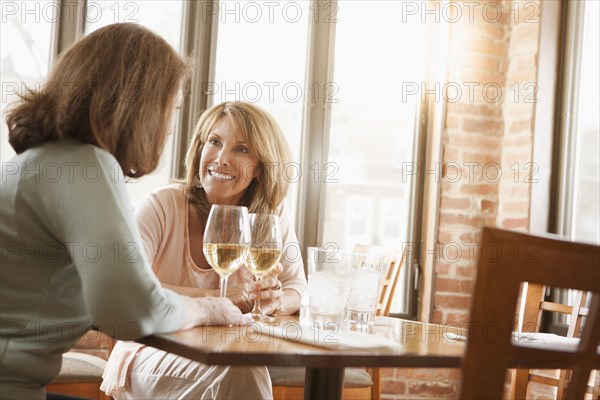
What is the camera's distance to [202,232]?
2.20m

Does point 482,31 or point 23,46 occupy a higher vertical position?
point 482,31

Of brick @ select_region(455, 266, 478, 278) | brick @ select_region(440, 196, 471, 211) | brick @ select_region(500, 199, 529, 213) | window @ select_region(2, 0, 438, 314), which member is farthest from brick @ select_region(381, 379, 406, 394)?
brick @ select_region(500, 199, 529, 213)

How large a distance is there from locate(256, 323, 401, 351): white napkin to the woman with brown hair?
107 millimetres

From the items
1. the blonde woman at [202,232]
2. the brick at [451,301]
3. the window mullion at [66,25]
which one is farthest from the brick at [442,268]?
the window mullion at [66,25]

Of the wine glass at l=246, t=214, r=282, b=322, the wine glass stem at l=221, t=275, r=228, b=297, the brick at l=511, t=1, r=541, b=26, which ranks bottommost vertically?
the wine glass stem at l=221, t=275, r=228, b=297

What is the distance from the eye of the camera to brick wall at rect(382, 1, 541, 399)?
12.6 feet

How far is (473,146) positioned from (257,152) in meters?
1.90

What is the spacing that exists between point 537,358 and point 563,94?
2.92 metres

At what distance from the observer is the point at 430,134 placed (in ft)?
13.0

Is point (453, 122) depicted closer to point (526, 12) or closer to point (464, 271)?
point (526, 12)

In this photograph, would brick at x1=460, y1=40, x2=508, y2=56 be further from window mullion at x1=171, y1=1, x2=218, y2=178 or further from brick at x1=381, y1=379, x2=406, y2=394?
brick at x1=381, y1=379, x2=406, y2=394

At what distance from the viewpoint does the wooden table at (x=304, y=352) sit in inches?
47.7

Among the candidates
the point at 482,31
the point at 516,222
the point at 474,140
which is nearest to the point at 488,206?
the point at 516,222

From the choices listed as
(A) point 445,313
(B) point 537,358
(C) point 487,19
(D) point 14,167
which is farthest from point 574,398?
(C) point 487,19
